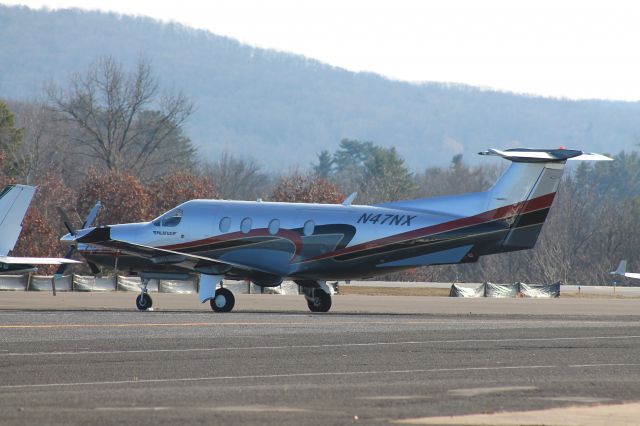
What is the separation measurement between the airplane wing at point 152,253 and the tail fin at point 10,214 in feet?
7.85

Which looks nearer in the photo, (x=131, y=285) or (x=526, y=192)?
(x=526, y=192)

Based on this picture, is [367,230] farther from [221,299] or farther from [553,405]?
[553,405]

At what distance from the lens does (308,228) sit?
37.9 meters

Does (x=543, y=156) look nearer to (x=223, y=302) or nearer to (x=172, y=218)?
(x=223, y=302)

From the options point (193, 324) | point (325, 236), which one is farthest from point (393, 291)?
point (193, 324)

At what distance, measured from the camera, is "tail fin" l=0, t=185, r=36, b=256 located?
1538 inches

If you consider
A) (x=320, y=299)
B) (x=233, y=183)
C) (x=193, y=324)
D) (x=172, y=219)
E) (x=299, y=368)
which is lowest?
(x=320, y=299)

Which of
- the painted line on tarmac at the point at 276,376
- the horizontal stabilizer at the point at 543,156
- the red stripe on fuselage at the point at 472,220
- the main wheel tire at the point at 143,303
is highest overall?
the horizontal stabilizer at the point at 543,156

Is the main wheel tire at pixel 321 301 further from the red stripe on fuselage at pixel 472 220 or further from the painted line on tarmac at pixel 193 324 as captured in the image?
the painted line on tarmac at pixel 193 324

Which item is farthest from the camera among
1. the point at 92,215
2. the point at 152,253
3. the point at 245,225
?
the point at 92,215

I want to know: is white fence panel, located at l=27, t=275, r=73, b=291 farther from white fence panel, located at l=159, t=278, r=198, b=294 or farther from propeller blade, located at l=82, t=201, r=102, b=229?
propeller blade, located at l=82, t=201, r=102, b=229

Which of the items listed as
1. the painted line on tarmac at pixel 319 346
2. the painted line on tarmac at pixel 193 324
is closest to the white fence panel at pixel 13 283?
the painted line on tarmac at pixel 193 324

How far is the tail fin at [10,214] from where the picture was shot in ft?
128

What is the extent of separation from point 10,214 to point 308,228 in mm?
9112
